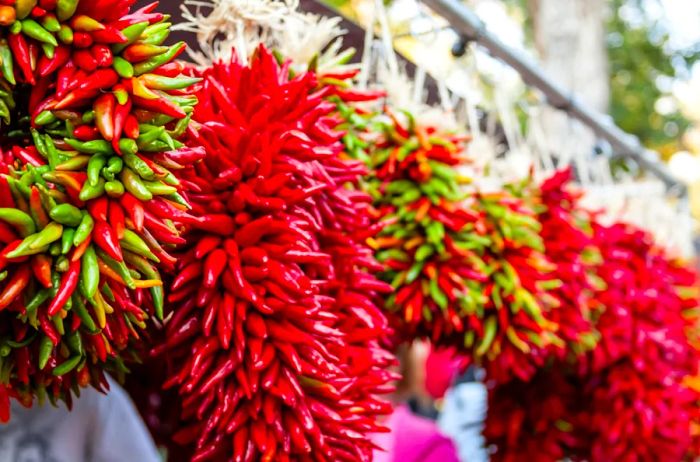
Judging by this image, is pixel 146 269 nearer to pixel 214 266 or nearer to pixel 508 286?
pixel 214 266

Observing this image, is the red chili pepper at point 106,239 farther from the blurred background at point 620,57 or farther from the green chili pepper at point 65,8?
the blurred background at point 620,57

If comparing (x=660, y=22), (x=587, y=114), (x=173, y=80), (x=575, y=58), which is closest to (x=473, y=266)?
(x=173, y=80)

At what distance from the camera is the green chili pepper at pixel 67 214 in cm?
64

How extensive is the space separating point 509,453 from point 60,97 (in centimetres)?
137

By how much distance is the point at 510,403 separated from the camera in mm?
1764

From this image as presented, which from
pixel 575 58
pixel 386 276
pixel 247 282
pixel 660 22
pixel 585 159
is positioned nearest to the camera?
pixel 247 282

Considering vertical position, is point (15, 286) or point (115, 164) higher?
point (115, 164)

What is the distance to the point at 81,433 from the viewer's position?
64.9 inches

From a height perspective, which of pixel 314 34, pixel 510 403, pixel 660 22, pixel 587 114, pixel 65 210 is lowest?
pixel 65 210

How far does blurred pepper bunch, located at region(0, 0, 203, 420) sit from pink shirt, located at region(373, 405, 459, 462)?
4.75 ft

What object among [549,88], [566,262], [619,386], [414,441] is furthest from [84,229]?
[414,441]

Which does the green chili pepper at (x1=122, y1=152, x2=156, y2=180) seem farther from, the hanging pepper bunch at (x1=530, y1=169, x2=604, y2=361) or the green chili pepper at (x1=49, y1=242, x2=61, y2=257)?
the hanging pepper bunch at (x1=530, y1=169, x2=604, y2=361)

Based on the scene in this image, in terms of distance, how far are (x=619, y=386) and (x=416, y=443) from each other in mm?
633

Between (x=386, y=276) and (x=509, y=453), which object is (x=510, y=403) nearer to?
(x=509, y=453)
